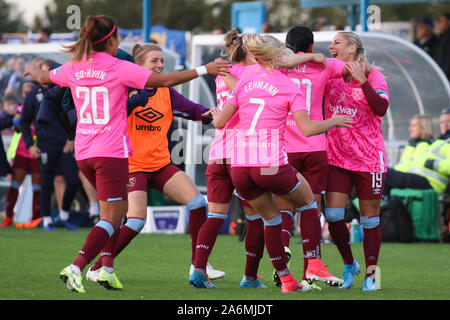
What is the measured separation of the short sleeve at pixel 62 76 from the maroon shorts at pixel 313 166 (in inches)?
74.8

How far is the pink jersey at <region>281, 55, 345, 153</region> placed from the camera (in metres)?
7.44

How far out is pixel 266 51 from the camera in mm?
6883

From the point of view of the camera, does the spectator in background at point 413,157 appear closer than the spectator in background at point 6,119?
Yes

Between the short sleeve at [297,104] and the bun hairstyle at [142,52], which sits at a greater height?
the bun hairstyle at [142,52]

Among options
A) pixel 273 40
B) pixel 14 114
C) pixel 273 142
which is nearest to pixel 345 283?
pixel 273 142

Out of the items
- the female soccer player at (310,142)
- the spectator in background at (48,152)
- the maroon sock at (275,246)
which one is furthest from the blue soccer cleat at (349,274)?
the spectator in background at (48,152)

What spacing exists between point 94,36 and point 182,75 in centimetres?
70

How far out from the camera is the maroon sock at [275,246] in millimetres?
7004

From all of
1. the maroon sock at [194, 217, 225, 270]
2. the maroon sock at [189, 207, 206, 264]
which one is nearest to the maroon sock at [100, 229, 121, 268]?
the maroon sock at [194, 217, 225, 270]

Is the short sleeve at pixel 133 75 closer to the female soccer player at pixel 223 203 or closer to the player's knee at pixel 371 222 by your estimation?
the female soccer player at pixel 223 203

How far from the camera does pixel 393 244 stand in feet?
42.3

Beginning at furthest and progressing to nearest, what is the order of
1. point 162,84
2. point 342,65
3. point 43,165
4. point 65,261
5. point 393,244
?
1. point 43,165
2. point 393,244
3. point 65,261
4. point 342,65
5. point 162,84

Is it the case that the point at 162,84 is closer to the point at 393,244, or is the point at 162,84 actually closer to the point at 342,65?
the point at 342,65

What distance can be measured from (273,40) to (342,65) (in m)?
0.76
